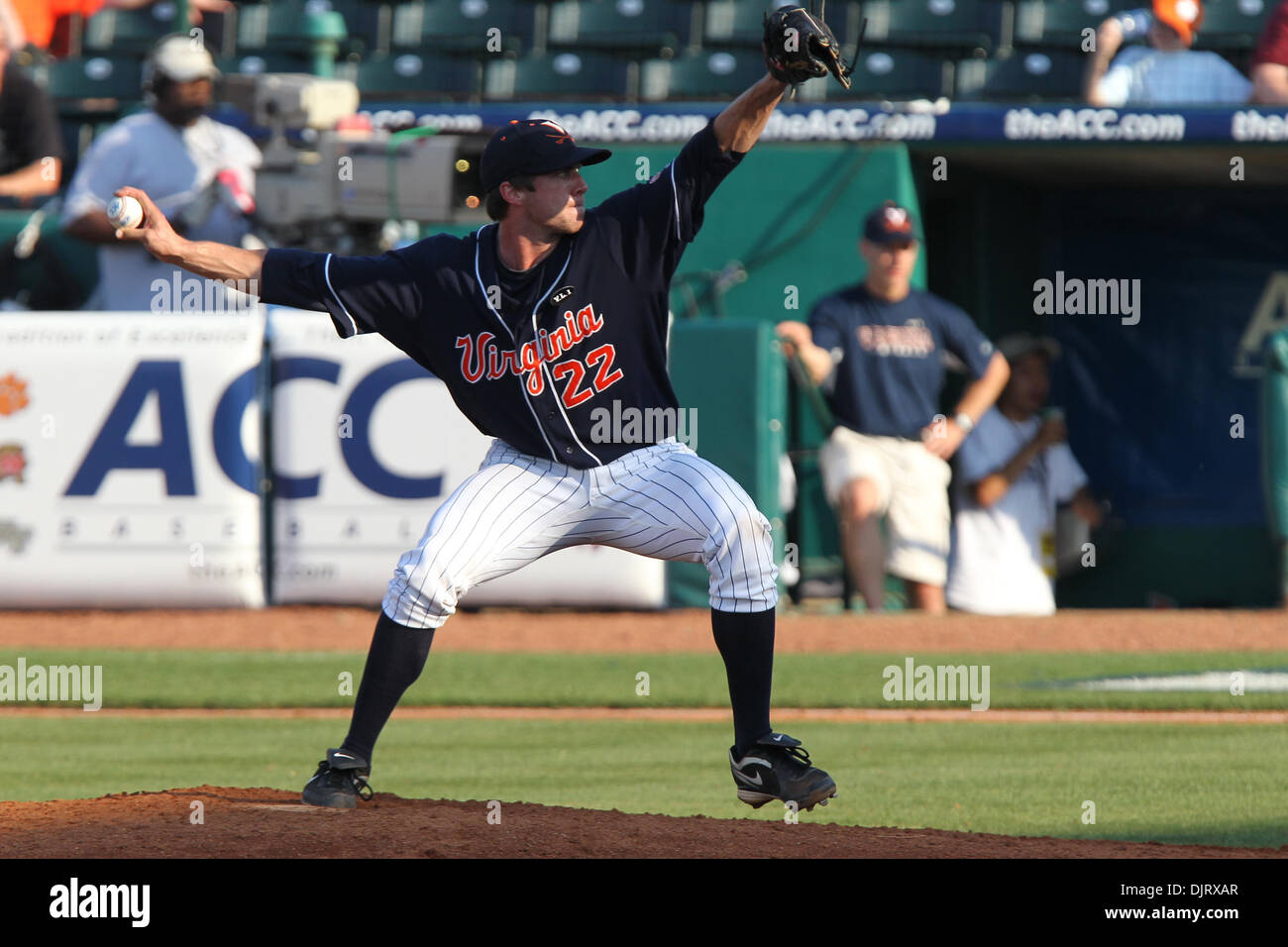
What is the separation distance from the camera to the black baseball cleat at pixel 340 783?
187 inches

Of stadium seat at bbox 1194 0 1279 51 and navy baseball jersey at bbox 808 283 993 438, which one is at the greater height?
stadium seat at bbox 1194 0 1279 51

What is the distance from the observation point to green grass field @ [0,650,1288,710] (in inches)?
318

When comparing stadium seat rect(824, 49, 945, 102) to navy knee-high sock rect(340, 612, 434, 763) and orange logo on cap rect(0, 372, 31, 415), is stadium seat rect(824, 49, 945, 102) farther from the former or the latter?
navy knee-high sock rect(340, 612, 434, 763)

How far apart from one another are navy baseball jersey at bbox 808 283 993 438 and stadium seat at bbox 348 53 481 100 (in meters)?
4.00

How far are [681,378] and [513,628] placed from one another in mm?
1578

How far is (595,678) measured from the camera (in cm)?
865

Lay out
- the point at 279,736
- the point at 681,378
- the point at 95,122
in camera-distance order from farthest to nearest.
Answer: the point at 95,122, the point at 681,378, the point at 279,736

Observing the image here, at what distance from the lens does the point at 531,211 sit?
5027mm

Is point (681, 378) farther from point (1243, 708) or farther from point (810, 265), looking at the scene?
point (1243, 708)

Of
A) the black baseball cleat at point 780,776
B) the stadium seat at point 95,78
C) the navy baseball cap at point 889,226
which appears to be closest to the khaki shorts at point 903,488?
the navy baseball cap at point 889,226

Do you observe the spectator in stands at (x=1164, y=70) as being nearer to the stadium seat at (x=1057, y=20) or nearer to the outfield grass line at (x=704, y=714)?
the stadium seat at (x=1057, y=20)

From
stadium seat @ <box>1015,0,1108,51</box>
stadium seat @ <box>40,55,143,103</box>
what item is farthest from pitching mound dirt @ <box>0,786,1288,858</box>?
stadium seat @ <box>40,55,143,103</box>

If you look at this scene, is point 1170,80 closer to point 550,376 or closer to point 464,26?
point 464,26
